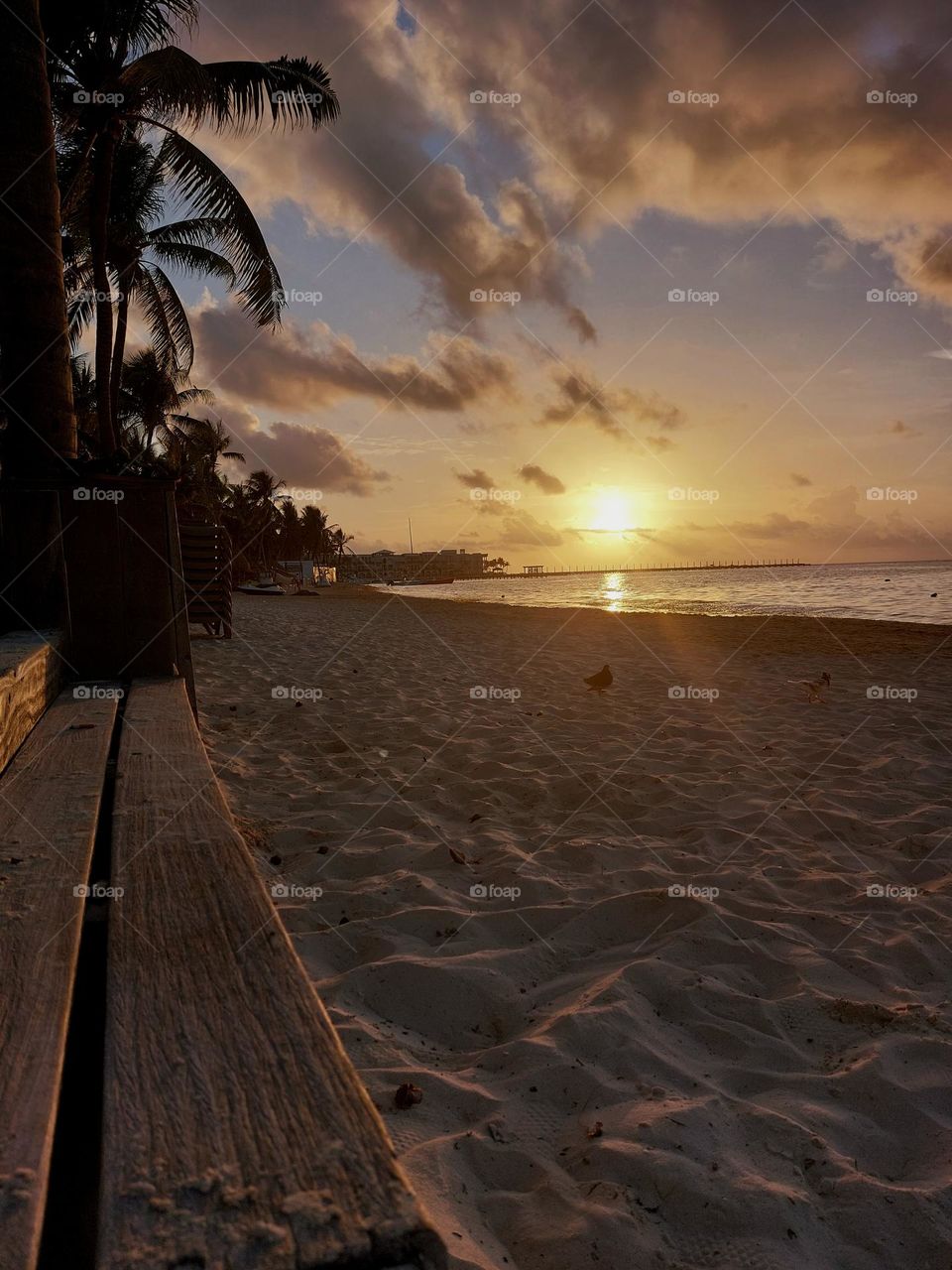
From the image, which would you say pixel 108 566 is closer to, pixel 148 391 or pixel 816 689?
pixel 816 689

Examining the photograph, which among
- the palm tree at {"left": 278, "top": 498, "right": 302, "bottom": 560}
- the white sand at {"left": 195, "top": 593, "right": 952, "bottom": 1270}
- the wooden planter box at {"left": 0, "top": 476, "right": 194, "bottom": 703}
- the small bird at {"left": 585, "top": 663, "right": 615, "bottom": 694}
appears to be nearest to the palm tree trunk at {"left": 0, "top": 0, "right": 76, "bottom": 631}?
the wooden planter box at {"left": 0, "top": 476, "right": 194, "bottom": 703}

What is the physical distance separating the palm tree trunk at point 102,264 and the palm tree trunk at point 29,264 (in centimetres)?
539

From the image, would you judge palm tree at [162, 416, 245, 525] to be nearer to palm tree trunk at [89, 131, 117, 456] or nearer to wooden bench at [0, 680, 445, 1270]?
palm tree trunk at [89, 131, 117, 456]

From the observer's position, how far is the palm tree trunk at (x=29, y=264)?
4.12 m

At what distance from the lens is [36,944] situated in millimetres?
1165

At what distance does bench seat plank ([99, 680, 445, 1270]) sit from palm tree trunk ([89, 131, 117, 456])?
9616mm

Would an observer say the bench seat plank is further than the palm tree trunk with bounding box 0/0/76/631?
No

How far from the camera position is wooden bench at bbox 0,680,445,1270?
0.65m

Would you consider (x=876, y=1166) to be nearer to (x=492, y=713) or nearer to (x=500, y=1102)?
(x=500, y=1102)

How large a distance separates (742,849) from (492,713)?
290 cm

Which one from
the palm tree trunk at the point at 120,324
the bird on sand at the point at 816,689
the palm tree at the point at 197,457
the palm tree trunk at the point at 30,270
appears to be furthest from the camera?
the palm tree at the point at 197,457

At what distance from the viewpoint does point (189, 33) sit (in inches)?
411

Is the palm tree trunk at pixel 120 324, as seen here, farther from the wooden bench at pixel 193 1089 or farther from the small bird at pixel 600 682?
the wooden bench at pixel 193 1089

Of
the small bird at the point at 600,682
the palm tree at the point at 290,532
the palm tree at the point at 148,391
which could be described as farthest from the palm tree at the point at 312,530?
the small bird at the point at 600,682
